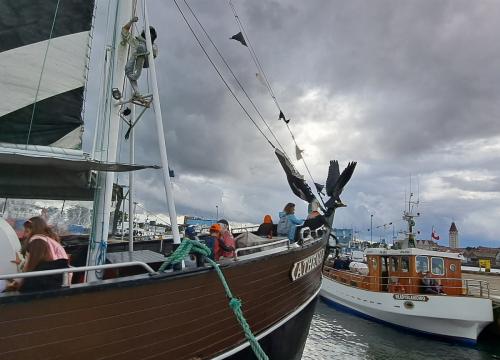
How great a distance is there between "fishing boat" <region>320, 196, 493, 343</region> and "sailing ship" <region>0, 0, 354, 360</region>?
12.1 m

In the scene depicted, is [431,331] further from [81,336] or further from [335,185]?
[81,336]

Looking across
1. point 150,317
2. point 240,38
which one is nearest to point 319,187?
point 240,38

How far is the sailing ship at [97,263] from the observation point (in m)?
3.36

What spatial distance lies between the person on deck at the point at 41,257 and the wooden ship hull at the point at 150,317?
12cm

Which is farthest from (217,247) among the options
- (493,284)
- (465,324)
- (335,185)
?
(493,284)

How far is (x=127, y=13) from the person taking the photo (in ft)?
20.1

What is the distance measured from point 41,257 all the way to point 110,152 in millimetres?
2416

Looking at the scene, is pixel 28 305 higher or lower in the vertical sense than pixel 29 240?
lower

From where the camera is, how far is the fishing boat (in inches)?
628

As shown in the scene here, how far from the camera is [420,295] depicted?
16.8 metres

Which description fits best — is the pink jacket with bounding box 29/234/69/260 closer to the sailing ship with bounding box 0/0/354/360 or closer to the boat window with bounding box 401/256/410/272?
the sailing ship with bounding box 0/0/354/360

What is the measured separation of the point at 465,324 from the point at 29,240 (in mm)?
17752

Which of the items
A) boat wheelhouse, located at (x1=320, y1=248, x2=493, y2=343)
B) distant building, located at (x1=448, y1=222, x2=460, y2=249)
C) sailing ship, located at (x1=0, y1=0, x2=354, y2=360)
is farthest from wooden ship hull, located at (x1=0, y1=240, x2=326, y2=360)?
distant building, located at (x1=448, y1=222, x2=460, y2=249)

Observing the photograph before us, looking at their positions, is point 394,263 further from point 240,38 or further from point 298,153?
point 240,38
